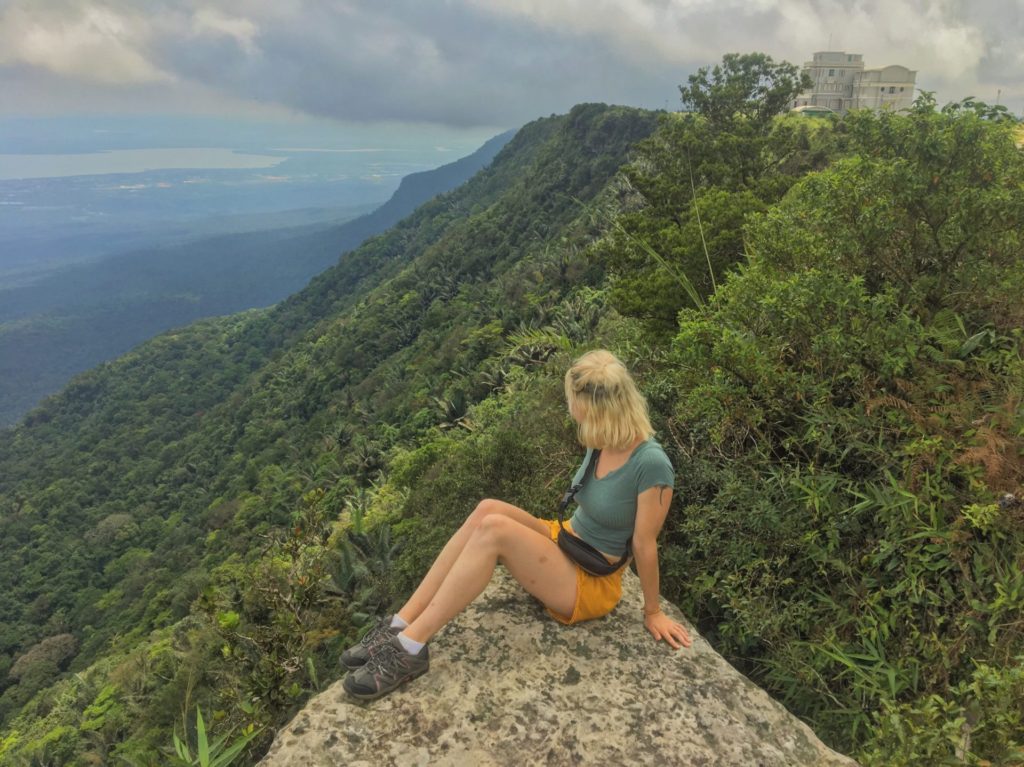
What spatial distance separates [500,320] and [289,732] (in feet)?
72.1

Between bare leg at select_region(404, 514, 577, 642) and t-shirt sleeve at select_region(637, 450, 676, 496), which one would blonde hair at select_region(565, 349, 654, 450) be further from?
bare leg at select_region(404, 514, 577, 642)

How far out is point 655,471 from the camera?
262 centimetres

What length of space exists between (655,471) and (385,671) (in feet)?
4.98

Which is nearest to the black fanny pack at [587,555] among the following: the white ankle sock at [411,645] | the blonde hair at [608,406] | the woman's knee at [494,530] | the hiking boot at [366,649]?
the woman's knee at [494,530]

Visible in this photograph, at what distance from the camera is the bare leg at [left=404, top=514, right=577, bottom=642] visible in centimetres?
266

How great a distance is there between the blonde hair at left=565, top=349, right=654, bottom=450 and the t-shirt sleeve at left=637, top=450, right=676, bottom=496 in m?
0.12

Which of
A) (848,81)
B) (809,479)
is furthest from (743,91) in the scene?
(848,81)

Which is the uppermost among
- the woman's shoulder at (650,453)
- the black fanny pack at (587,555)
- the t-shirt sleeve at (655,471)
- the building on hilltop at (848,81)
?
the building on hilltop at (848,81)

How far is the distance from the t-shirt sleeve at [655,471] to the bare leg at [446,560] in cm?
62

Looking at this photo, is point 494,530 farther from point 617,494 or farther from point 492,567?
point 617,494

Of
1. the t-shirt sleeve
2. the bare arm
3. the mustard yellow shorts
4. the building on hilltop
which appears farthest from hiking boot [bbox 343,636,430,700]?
the building on hilltop

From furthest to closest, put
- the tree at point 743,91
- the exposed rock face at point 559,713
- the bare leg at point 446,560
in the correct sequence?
the tree at point 743,91, the bare leg at point 446,560, the exposed rock face at point 559,713

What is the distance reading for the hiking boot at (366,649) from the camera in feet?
8.82

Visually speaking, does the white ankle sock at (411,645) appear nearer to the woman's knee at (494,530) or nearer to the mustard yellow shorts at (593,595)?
the woman's knee at (494,530)
